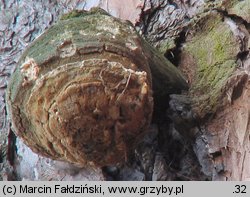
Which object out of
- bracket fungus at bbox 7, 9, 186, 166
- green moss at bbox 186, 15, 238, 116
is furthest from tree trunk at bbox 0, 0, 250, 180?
bracket fungus at bbox 7, 9, 186, 166

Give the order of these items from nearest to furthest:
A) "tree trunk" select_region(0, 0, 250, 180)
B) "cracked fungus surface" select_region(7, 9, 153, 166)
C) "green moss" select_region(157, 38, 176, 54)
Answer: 1. "cracked fungus surface" select_region(7, 9, 153, 166)
2. "tree trunk" select_region(0, 0, 250, 180)
3. "green moss" select_region(157, 38, 176, 54)

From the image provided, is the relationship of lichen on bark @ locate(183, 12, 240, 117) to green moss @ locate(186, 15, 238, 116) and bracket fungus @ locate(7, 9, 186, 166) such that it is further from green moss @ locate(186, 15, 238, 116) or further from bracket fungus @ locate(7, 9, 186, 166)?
bracket fungus @ locate(7, 9, 186, 166)

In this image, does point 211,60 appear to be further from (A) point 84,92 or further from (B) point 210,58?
(A) point 84,92

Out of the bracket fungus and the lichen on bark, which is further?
the lichen on bark

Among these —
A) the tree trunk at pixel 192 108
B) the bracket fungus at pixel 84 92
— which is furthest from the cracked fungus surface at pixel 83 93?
the tree trunk at pixel 192 108

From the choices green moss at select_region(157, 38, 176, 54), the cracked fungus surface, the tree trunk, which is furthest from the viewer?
green moss at select_region(157, 38, 176, 54)

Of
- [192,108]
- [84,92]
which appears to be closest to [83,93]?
[84,92]

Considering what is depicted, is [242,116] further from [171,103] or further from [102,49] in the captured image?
[102,49]

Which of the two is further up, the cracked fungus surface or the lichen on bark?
the lichen on bark
